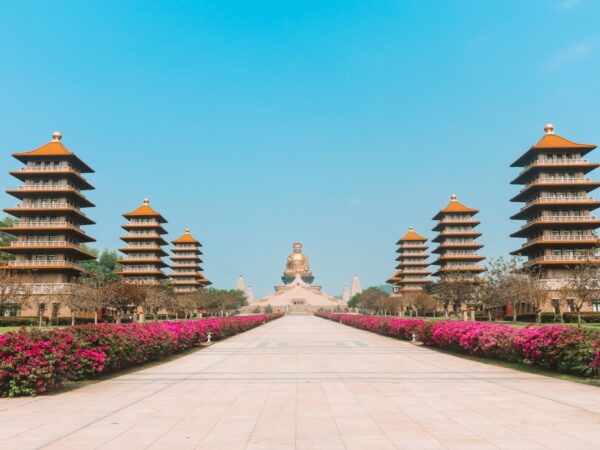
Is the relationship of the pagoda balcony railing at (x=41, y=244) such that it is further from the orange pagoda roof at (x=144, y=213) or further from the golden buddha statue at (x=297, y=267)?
the golden buddha statue at (x=297, y=267)

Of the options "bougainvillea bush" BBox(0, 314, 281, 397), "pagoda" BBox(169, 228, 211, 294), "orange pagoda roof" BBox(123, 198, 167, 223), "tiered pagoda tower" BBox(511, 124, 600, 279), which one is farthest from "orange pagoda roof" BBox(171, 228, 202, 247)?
"bougainvillea bush" BBox(0, 314, 281, 397)

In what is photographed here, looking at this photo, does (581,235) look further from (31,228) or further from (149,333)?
(31,228)

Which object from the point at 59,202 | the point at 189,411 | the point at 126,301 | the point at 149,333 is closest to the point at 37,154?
the point at 59,202

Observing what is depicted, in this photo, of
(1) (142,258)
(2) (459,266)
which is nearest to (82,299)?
(1) (142,258)

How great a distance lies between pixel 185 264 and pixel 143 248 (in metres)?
24.7

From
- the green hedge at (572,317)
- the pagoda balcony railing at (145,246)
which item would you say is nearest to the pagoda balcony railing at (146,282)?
the pagoda balcony railing at (145,246)

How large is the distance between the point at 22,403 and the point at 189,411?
11.9 ft

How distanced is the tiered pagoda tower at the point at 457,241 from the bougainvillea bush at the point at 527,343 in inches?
2296

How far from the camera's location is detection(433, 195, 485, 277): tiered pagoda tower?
8194cm

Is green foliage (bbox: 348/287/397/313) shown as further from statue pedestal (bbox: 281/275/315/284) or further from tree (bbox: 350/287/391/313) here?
statue pedestal (bbox: 281/275/315/284)

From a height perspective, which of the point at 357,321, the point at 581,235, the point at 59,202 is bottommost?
the point at 357,321

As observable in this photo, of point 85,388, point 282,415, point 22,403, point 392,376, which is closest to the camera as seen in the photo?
point 282,415

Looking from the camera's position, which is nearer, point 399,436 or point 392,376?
point 399,436

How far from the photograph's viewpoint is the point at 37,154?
61.3 m
